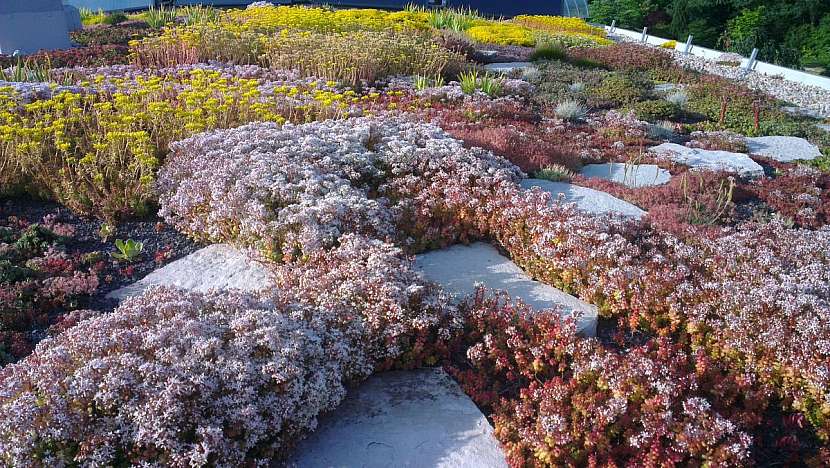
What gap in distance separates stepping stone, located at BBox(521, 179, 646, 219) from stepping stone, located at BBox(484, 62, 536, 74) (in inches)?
331

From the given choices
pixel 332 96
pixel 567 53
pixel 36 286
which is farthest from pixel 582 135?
pixel 567 53

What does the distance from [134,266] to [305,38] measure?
8297 mm

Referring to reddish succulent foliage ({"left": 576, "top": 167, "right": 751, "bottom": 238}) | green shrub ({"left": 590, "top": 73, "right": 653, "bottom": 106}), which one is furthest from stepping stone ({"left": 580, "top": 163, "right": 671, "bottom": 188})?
green shrub ({"left": 590, "top": 73, "right": 653, "bottom": 106})

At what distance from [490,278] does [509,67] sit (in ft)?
40.3

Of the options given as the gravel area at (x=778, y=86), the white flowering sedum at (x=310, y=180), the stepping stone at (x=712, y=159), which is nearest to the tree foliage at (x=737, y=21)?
the gravel area at (x=778, y=86)

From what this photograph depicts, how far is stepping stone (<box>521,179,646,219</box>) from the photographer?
265 inches

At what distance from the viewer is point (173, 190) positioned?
6.82m

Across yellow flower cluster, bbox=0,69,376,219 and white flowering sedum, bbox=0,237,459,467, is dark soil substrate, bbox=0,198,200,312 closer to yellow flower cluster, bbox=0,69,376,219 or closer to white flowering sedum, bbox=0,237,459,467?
yellow flower cluster, bbox=0,69,376,219

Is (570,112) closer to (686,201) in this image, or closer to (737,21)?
(686,201)

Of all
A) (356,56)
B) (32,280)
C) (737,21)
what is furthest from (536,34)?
(32,280)

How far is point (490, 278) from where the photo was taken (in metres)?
5.60

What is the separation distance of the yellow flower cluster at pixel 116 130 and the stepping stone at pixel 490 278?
331 centimetres

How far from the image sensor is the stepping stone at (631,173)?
27.1 feet

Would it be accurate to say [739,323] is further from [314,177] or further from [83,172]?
[83,172]
